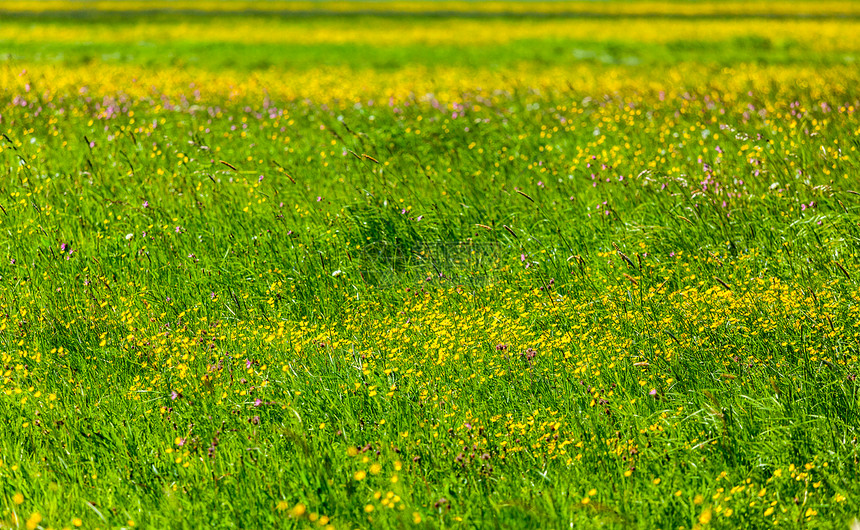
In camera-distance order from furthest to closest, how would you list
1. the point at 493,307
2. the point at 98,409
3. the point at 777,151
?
the point at 777,151 → the point at 493,307 → the point at 98,409

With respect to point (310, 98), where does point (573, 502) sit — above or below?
below

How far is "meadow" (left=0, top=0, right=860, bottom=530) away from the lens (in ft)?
11.1

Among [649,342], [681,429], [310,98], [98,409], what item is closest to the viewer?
[681,429]

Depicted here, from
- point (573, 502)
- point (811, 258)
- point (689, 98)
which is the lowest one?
point (573, 502)

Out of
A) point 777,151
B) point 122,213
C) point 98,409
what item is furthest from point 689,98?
point 98,409

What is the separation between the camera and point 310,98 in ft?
38.8

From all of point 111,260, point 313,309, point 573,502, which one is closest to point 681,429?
point 573,502

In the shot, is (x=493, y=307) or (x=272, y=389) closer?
(x=272, y=389)

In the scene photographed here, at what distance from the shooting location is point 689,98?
33.4ft

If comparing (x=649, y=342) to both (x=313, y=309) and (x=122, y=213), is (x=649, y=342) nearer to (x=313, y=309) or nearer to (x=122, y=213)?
(x=313, y=309)

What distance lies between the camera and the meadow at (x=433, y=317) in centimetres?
338

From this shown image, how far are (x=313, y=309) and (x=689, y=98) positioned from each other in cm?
710

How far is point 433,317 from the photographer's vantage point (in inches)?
191

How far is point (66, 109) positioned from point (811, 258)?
30.7 feet
